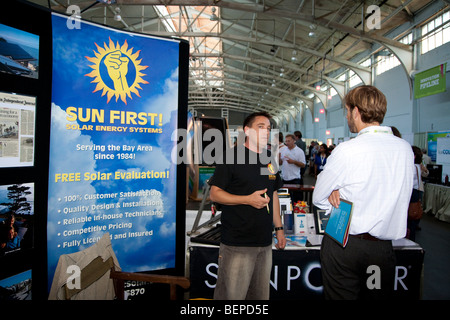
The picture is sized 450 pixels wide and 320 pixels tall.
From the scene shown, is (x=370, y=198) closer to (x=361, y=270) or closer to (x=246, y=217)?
(x=361, y=270)

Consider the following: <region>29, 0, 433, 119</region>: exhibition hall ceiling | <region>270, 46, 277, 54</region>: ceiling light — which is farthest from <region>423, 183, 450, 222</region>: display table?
<region>270, 46, 277, 54</region>: ceiling light

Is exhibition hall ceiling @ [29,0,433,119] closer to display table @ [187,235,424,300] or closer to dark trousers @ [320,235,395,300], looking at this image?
display table @ [187,235,424,300]

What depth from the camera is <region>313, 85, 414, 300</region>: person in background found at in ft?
3.95

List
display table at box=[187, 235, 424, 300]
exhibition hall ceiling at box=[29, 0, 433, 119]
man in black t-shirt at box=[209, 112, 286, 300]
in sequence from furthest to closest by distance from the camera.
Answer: exhibition hall ceiling at box=[29, 0, 433, 119] < display table at box=[187, 235, 424, 300] < man in black t-shirt at box=[209, 112, 286, 300]

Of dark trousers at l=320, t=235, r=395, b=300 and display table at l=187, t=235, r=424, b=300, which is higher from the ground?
dark trousers at l=320, t=235, r=395, b=300

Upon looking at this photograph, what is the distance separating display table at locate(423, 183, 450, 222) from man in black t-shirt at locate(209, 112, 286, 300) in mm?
5601

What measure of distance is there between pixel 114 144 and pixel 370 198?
5.21 ft

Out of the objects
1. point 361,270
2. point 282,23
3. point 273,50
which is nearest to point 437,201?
point 361,270

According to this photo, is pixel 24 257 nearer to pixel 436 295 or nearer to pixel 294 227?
pixel 294 227

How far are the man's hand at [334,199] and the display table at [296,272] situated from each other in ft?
3.08

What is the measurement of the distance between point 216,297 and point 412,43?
11079mm

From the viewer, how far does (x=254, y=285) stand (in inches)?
64.2

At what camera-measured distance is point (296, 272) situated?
213 cm
